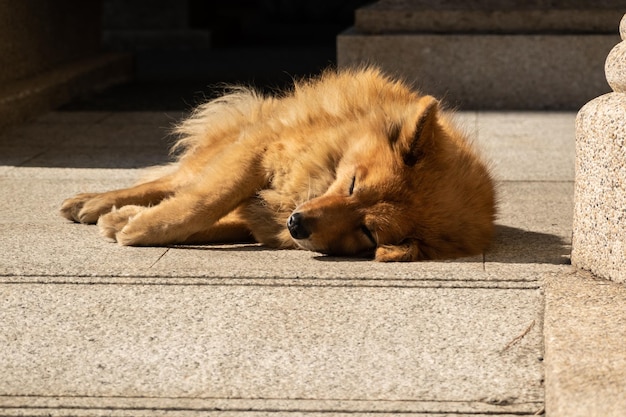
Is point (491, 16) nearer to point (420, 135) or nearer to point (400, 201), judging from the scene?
point (420, 135)

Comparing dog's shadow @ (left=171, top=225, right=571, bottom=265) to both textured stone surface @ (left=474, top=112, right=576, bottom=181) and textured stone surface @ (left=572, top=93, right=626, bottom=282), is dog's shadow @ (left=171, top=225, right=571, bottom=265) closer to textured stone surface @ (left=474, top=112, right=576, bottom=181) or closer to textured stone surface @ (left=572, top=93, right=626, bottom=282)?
textured stone surface @ (left=572, top=93, right=626, bottom=282)

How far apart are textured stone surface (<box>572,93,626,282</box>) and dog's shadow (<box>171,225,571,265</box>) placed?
0.25 m

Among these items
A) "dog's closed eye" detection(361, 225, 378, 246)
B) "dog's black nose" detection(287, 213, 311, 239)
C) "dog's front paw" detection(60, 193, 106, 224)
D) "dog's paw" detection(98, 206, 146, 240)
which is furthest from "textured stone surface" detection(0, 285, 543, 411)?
"dog's front paw" detection(60, 193, 106, 224)

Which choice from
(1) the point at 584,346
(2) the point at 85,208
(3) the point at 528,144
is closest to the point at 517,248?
(1) the point at 584,346

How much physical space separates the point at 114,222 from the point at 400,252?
4.42 ft

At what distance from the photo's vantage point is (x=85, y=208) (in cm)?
511

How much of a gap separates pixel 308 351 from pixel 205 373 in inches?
14.4

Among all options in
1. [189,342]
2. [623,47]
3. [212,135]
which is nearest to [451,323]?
[189,342]

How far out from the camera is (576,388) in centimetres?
303

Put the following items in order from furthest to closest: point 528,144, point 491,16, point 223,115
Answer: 1. point 491,16
2. point 528,144
3. point 223,115

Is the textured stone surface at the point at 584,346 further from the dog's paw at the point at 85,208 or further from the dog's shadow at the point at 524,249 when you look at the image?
the dog's paw at the point at 85,208

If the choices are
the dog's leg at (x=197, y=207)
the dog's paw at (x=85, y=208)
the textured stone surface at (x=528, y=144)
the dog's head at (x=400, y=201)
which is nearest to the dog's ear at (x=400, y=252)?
the dog's head at (x=400, y=201)

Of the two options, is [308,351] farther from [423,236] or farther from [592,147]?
[592,147]

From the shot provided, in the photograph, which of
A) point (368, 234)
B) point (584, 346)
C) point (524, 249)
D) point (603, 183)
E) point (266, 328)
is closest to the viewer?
point (584, 346)
